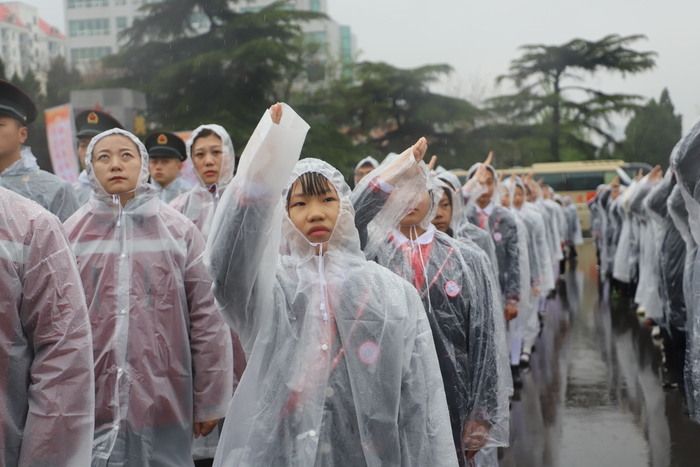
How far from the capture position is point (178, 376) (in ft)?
11.2

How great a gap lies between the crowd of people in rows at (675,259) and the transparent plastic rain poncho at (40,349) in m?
3.64

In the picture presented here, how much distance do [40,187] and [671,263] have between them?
16.2 feet

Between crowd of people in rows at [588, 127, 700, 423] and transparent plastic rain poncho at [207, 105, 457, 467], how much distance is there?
272cm

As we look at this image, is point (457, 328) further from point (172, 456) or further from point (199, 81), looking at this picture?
point (199, 81)

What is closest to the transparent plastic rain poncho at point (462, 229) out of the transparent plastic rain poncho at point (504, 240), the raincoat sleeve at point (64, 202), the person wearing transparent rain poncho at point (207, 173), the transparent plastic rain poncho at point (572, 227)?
the transparent plastic rain poncho at point (504, 240)

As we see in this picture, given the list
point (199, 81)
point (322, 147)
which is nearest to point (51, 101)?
point (199, 81)

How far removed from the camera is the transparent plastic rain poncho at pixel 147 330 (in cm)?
327

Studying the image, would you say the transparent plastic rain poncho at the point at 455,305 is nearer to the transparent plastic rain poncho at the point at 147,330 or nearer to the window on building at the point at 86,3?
the transparent plastic rain poncho at the point at 147,330

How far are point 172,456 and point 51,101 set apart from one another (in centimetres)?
2344

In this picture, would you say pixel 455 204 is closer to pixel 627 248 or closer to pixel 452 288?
pixel 452 288

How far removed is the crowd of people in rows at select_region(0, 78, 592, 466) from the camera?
87.2 inches

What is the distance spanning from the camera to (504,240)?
7270mm

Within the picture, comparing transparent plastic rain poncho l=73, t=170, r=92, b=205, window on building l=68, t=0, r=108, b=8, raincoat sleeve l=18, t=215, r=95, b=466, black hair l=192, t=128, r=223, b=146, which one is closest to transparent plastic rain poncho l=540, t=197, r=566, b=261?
transparent plastic rain poncho l=73, t=170, r=92, b=205

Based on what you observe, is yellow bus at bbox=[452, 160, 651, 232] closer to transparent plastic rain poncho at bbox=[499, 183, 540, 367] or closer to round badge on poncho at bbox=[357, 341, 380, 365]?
transparent plastic rain poncho at bbox=[499, 183, 540, 367]
